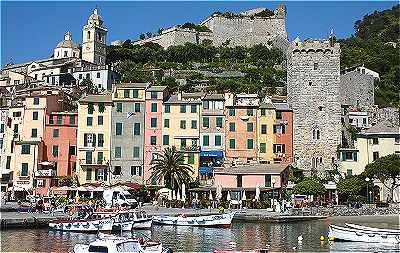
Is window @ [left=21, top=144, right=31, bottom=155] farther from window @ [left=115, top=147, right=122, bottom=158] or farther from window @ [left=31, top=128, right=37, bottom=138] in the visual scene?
window @ [left=115, top=147, right=122, bottom=158]

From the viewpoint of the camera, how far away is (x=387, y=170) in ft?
176

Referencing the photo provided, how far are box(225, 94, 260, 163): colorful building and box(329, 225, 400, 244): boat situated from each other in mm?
23638

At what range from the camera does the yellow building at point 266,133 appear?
198 ft

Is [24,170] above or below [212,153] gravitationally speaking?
below

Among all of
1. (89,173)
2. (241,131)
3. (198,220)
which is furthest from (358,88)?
(198,220)

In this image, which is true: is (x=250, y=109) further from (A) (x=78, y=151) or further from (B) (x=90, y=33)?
(B) (x=90, y=33)

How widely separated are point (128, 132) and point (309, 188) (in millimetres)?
18542

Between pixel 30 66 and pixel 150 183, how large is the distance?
2388 inches

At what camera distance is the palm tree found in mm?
55000

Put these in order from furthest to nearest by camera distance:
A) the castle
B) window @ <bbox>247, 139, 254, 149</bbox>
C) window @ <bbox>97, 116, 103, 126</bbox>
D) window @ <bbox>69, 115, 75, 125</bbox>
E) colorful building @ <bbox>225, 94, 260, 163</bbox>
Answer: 1. the castle
2. window @ <bbox>69, 115, 75, 125</bbox>
3. window @ <bbox>97, 116, 103, 126</bbox>
4. window @ <bbox>247, 139, 254, 149</bbox>
5. colorful building @ <bbox>225, 94, 260, 163</bbox>

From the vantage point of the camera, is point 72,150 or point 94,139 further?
point 72,150

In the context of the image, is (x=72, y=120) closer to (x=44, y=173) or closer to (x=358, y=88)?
(x=44, y=173)

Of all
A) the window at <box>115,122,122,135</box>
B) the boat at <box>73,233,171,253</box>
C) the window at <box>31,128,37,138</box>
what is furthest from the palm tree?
the boat at <box>73,233,171,253</box>

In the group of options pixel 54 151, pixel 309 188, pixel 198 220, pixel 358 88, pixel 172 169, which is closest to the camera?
pixel 198 220
